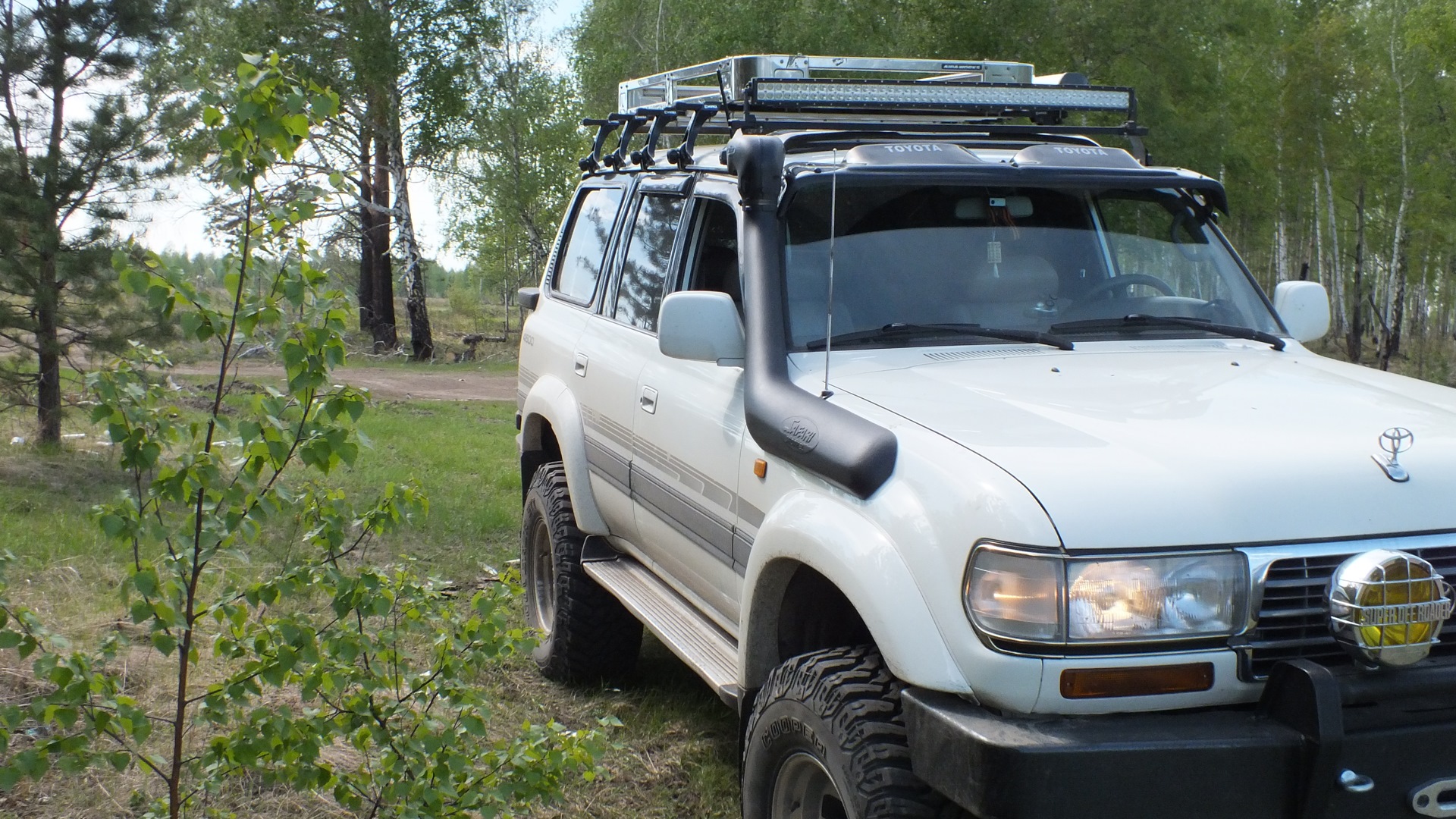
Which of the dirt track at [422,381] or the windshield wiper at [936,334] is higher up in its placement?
the windshield wiper at [936,334]

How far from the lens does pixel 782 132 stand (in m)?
4.25

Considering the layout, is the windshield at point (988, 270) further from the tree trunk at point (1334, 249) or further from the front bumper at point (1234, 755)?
the tree trunk at point (1334, 249)

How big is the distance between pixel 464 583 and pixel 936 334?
12.9ft

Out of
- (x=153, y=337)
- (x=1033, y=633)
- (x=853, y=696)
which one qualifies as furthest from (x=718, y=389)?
(x=153, y=337)

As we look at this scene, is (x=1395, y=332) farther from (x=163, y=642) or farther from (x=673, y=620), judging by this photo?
(x=163, y=642)

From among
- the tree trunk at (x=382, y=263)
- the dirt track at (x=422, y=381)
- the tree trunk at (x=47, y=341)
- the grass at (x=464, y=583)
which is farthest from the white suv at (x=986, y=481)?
the tree trunk at (x=382, y=263)

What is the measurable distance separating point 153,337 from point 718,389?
22.5 ft

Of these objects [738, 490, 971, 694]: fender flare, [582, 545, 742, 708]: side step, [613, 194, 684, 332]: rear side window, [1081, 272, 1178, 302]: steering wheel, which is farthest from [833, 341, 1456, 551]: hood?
[613, 194, 684, 332]: rear side window

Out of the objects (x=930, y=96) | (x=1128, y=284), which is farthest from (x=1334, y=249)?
(x=1128, y=284)

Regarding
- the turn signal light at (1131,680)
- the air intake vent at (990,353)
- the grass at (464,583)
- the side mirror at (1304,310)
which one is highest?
the side mirror at (1304,310)

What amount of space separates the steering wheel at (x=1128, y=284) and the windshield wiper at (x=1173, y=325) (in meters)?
0.13

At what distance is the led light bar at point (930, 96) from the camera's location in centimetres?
416

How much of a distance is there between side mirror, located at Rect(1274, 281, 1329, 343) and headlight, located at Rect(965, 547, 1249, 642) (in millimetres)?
1959

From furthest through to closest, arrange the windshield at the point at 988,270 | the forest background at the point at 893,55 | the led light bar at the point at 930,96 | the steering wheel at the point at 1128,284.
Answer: the forest background at the point at 893,55, the led light bar at the point at 930,96, the steering wheel at the point at 1128,284, the windshield at the point at 988,270
